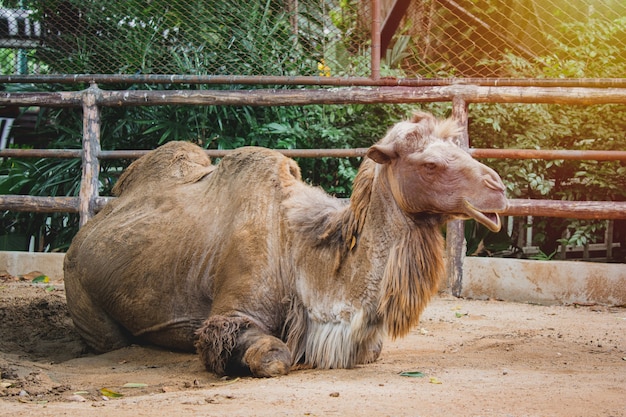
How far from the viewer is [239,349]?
13.4 ft

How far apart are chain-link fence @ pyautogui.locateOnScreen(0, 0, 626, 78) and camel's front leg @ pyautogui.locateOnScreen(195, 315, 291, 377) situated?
202 inches

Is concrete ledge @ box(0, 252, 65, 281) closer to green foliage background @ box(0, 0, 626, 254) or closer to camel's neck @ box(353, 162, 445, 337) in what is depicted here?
green foliage background @ box(0, 0, 626, 254)

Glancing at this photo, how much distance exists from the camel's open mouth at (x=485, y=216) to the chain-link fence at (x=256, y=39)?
510 centimetres

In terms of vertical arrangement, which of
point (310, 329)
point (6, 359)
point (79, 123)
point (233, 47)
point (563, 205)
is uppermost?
point (233, 47)

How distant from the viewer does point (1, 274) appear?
7.53 m

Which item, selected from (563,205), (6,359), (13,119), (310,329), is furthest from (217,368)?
(13,119)

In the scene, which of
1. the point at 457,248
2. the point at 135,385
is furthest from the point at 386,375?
the point at 457,248

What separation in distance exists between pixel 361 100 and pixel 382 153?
316cm

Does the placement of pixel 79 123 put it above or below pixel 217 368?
above

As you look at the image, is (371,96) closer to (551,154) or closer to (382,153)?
(551,154)

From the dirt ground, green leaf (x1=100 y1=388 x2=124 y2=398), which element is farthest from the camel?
green leaf (x1=100 y1=388 x2=124 y2=398)

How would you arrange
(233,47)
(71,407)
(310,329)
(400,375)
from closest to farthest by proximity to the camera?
1. (71,407)
2. (400,375)
3. (310,329)
4. (233,47)

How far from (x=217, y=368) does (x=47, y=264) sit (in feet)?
12.7

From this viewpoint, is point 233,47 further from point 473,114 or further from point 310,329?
point 310,329
